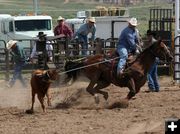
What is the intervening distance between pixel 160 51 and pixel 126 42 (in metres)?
0.74

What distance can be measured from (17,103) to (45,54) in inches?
178

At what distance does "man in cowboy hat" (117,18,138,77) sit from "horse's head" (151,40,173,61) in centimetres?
42

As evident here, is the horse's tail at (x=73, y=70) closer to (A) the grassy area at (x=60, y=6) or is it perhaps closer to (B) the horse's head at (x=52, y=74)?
(B) the horse's head at (x=52, y=74)

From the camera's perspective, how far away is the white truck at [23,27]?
23859mm

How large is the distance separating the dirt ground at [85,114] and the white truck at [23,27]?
30.4 feet

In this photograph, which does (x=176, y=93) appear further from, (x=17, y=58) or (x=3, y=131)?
(x=3, y=131)

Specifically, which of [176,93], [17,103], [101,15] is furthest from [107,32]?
[17,103]

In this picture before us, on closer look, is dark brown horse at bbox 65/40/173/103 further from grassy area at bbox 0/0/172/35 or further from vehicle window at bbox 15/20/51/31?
grassy area at bbox 0/0/172/35

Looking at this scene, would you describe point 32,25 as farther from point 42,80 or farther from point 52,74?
point 52,74

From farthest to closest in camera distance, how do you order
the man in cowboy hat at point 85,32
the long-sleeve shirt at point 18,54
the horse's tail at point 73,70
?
the man in cowboy hat at point 85,32 < the long-sleeve shirt at point 18,54 < the horse's tail at point 73,70

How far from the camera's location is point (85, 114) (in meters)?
10.5

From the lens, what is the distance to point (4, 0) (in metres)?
89.3

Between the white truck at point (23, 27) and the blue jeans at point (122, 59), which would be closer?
the blue jeans at point (122, 59)

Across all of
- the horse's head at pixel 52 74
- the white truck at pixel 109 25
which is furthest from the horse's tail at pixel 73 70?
the white truck at pixel 109 25
